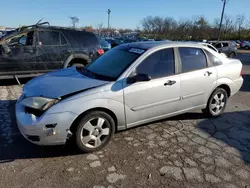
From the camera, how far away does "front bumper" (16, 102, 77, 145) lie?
312 centimetres

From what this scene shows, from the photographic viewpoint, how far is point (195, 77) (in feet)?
14.4

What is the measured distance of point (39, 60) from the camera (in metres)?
7.23

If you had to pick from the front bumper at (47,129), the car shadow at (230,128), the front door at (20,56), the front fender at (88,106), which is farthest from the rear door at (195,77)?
the front door at (20,56)

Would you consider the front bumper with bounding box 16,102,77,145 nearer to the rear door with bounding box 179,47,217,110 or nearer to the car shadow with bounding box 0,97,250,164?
the car shadow with bounding box 0,97,250,164

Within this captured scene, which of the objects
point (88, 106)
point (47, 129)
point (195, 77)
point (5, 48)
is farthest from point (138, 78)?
point (5, 48)

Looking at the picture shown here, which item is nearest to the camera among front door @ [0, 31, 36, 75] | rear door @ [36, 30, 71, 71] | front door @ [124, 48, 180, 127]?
front door @ [124, 48, 180, 127]

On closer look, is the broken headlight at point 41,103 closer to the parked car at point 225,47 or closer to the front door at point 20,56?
the front door at point 20,56

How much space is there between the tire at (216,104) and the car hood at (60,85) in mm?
2437

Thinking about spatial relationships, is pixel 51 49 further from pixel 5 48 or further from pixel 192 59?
pixel 192 59

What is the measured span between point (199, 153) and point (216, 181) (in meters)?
0.67

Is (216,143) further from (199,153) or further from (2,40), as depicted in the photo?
(2,40)

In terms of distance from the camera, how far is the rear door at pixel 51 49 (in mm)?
7238

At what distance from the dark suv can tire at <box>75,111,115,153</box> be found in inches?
171

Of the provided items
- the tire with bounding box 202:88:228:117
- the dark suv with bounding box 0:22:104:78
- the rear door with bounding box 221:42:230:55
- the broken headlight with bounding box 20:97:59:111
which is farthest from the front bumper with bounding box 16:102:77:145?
the rear door with bounding box 221:42:230:55
